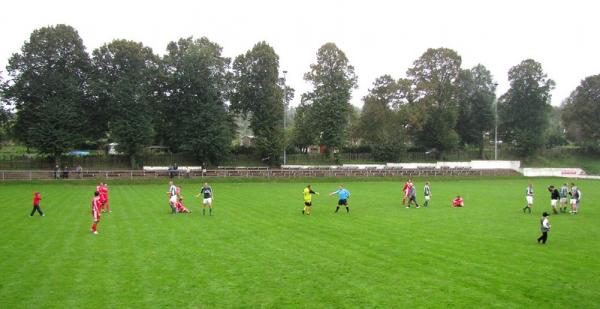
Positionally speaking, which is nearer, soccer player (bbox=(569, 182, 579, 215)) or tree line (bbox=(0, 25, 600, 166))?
soccer player (bbox=(569, 182, 579, 215))

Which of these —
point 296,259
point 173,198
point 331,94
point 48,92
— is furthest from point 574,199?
point 48,92

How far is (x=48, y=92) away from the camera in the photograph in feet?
190

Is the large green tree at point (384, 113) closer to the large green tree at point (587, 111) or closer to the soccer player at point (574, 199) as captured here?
the large green tree at point (587, 111)

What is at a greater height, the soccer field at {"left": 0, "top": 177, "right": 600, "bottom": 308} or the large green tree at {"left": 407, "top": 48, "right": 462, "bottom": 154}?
the large green tree at {"left": 407, "top": 48, "right": 462, "bottom": 154}

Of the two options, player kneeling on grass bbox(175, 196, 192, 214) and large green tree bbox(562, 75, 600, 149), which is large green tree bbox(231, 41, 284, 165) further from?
large green tree bbox(562, 75, 600, 149)

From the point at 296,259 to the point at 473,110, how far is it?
252ft

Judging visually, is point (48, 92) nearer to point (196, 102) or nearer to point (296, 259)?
point (196, 102)

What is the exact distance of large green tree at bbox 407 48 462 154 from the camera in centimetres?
7669

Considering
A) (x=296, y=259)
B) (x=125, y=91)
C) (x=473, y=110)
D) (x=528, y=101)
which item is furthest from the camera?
(x=473, y=110)

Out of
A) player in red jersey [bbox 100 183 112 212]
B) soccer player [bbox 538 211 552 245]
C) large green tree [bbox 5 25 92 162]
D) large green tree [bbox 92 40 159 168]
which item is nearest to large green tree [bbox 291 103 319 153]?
large green tree [bbox 92 40 159 168]

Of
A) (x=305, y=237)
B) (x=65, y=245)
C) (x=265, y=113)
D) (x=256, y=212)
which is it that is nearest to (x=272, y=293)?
(x=305, y=237)

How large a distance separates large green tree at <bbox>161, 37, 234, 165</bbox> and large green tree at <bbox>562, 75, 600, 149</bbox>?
63.3 metres

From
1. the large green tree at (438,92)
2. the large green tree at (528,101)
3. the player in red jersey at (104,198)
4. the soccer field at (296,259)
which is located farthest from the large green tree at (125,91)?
the large green tree at (528,101)

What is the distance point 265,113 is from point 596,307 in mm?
61130
